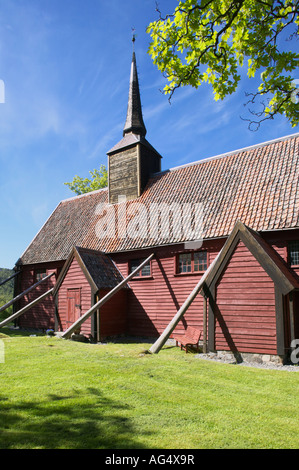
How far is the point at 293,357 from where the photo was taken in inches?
402

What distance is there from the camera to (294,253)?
39.1ft

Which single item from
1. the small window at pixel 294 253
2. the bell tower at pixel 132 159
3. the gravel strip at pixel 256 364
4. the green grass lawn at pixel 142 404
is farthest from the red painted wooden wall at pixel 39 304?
the small window at pixel 294 253

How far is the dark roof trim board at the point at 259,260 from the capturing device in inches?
404

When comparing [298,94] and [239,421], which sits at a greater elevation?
[298,94]

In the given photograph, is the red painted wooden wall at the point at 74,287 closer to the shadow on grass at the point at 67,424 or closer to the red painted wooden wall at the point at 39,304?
the red painted wooden wall at the point at 39,304

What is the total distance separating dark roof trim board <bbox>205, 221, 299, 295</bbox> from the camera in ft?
→ 33.6

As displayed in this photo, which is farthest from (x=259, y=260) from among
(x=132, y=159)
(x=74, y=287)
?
(x=132, y=159)

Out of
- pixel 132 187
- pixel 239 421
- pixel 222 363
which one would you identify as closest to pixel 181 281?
pixel 222 363

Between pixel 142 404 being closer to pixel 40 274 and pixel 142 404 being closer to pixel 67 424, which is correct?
pixel 67 424

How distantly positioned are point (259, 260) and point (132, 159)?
12.1 meters

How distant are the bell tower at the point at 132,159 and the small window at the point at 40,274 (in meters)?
6.61
